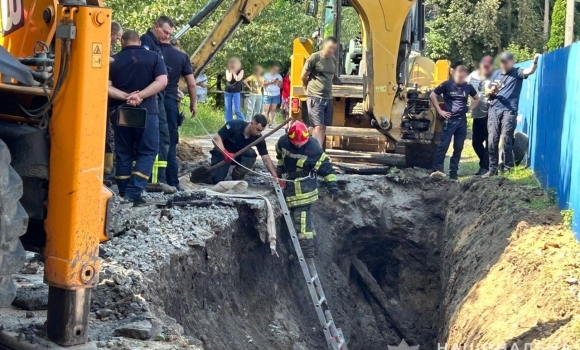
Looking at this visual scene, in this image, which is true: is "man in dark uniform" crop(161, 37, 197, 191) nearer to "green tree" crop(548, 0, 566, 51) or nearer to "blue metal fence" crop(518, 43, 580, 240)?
"blue metal fence" crop(518, 43, 580, 240)

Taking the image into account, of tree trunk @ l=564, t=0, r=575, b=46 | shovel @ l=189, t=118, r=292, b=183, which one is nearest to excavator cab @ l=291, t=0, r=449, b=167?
shovel @ l=189, t=118, r=292, b=183

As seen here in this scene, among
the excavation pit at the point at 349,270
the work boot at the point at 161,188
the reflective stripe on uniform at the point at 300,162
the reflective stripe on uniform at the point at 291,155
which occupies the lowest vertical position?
the excavation pit at the point at 349,270

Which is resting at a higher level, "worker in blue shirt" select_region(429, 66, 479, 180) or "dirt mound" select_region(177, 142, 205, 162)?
"worker in blue shirt" select_region(429, 66, 479, 180)

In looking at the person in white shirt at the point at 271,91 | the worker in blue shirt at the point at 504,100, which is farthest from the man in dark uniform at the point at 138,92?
the person in white shirt at the point at 271,91

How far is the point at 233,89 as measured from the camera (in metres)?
18.1

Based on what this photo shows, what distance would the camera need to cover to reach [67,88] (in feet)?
14.7

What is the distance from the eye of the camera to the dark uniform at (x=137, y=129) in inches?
333

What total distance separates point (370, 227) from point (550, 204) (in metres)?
3.45

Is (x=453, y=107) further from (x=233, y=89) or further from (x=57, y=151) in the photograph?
(x=57, y=151)

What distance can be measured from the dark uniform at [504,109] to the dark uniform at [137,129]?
567 centimetres

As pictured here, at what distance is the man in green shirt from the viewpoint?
41.7ft

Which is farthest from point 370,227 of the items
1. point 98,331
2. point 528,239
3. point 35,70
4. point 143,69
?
point 35,70

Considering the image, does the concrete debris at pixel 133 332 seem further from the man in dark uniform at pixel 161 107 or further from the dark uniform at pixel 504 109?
the dark uniform at pixel 504 109

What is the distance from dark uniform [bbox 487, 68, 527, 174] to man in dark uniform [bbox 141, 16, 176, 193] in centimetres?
508
